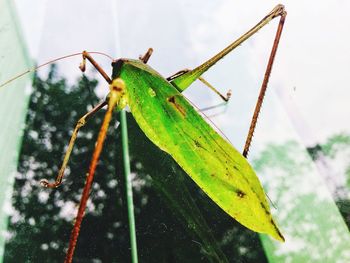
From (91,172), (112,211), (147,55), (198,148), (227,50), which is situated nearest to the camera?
(91,172)

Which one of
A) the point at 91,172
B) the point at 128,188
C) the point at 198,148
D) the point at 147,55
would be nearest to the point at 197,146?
the point at 198,148

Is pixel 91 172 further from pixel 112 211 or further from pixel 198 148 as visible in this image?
pixel 112 211

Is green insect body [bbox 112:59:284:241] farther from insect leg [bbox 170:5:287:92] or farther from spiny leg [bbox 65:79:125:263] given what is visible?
spiny leg [bbox 65:79:125:263]

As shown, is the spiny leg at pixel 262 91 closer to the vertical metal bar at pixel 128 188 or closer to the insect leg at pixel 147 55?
the vertical metal bar at pixel 128 188

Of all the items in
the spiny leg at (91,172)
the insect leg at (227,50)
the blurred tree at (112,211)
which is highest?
the insect leg at (227,50)

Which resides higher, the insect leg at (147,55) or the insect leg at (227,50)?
the insect leg at (147,55)

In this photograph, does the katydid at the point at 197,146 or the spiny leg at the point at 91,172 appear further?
the katydid at the point at 197,146

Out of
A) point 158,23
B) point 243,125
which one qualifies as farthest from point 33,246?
point 158,23

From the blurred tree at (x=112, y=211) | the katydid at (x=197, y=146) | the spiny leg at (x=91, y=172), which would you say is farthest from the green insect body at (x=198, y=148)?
the spiny leg at (x=91, y=172)
